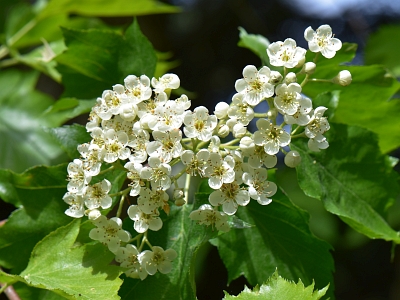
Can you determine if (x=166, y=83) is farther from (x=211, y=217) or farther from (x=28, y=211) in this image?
(x=28, y=211)

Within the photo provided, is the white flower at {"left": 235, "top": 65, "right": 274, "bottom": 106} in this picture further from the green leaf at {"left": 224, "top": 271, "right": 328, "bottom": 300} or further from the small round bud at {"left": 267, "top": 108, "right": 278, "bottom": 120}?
the green leaf at {"left": 224, "top": 271, "right": 328, "bottom": 300}

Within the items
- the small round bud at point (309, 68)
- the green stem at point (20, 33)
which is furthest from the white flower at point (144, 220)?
the green stem at point (20, 33)

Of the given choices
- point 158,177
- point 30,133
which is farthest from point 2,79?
point 158,177

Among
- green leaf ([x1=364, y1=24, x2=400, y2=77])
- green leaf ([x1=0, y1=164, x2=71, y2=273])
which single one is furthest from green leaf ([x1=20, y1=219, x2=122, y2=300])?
green leaf ([x1=364, y1=24, x2=400, y2=77])

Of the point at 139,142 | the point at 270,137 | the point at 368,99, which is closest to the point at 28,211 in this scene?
the point at 139,142

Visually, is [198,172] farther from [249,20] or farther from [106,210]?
[249,20]

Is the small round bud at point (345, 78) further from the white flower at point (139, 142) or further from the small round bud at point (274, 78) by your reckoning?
the white flower at point (139, 142)
